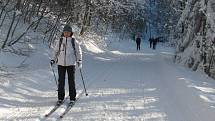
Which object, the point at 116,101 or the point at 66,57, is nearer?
the point at 66,57

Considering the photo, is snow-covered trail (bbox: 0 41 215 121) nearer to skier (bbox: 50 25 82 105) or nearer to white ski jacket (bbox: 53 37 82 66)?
skier (bbox: 50 25 82 105)

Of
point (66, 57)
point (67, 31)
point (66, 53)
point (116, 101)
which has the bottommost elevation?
point (116, 101)

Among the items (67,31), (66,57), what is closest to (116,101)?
(66,57)

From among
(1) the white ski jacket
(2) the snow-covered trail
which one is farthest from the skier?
(2) the snow-covered trail

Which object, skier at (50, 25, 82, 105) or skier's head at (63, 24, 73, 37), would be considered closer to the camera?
skier's head at (63, 24, 73, 37)

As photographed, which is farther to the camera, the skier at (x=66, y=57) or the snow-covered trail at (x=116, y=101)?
the skier at (x=66, y=57)

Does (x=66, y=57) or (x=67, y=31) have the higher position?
(x=67, y=31)

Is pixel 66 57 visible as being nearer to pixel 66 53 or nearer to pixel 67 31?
pixel 66 53

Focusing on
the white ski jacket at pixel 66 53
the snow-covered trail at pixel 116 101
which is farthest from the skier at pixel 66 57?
the snow-covered trail at pixel 116 101

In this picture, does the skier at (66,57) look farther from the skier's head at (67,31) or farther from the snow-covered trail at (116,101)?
the snow-covered trail at (116,101)

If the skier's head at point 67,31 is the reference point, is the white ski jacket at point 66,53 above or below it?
below

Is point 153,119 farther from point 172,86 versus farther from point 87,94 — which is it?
point 172,86

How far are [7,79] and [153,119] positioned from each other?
16.2 feet

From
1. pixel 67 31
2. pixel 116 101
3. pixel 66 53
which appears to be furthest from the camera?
pixel 116 101
